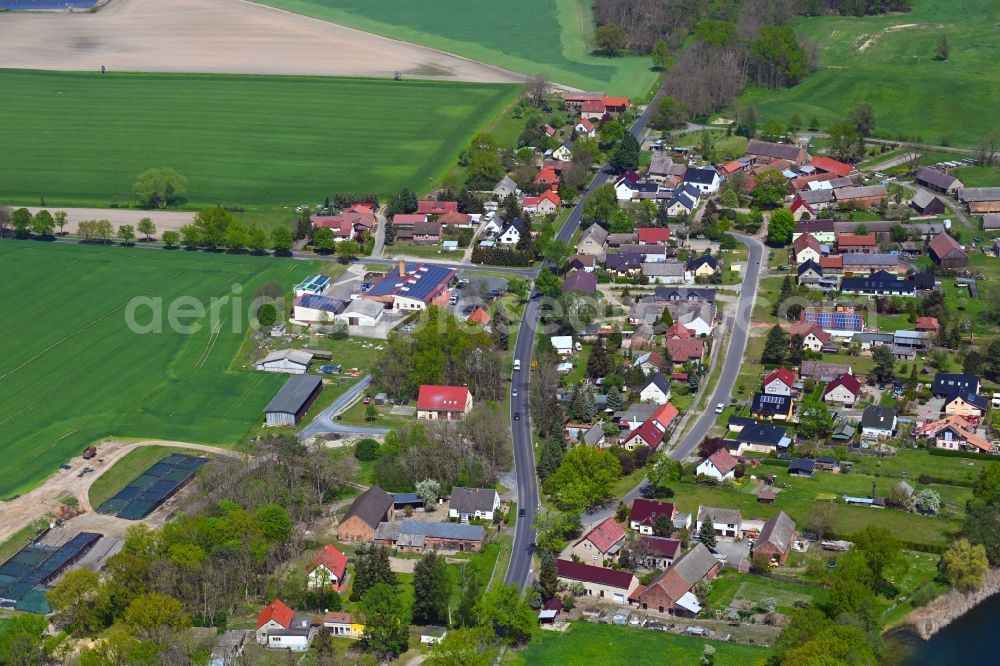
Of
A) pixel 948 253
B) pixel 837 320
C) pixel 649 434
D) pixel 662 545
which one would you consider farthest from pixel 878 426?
pixel 948 253

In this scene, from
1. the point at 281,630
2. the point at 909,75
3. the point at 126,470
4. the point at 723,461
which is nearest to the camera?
the point at 281,630

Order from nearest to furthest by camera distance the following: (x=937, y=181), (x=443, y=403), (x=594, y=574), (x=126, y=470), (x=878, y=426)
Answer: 1. (x=594, y=574)
2. (x=126, y=470)
3. (x=878, y=426)
4. (x=443, y=403)
5. (x=937, y=181)

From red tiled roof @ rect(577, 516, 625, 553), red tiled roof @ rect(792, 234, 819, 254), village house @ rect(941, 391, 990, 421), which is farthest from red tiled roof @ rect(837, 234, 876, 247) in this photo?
red tiled roof @ rect(577, 516, 625, 553)

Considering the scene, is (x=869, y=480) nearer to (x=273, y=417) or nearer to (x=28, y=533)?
(x=273, y=417)

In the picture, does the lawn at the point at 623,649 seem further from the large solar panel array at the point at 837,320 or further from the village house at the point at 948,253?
the village house at the point at 948,253

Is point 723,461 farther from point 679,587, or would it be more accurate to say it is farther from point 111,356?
point 111,356

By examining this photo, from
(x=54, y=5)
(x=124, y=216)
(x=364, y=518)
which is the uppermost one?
(x=54, y=5)

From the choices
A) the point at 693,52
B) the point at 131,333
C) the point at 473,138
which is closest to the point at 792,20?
the point at 693,52
